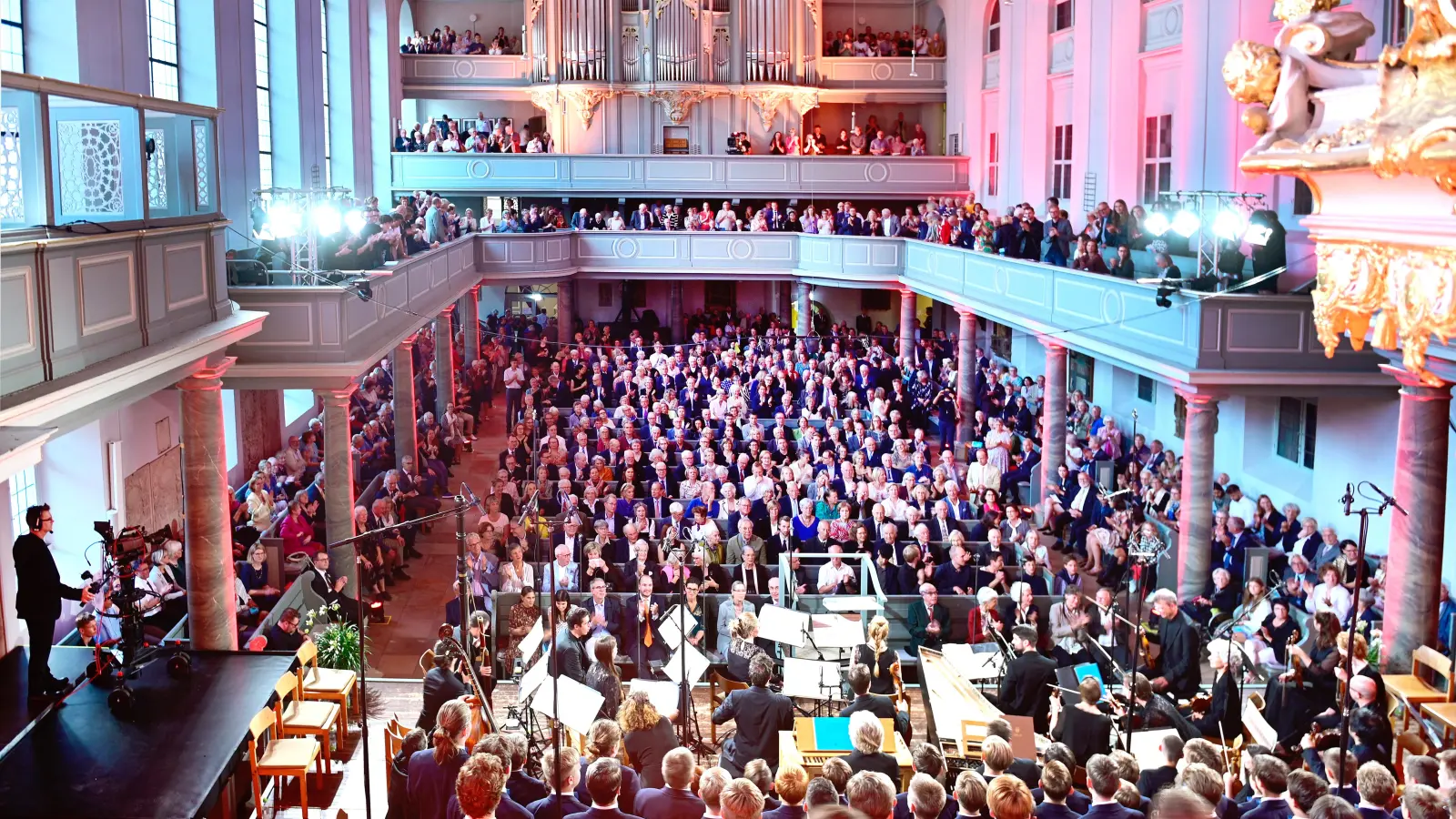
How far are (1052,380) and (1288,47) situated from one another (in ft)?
44.9

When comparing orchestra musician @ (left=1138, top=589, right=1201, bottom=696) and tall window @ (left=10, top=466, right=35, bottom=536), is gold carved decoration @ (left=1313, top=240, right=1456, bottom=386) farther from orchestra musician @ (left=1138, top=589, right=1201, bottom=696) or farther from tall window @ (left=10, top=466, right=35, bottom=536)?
tall window @ (left=10, top=466, right=35, bottom=536)

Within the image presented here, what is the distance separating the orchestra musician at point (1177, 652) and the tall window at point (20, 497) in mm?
9648

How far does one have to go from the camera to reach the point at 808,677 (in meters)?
9.77

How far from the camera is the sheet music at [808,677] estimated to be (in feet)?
31.5

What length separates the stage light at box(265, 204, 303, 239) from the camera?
13.5m

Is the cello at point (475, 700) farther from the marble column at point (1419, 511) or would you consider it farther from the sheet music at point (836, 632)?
the marble column at point (1419, 511)

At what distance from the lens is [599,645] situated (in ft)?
31.9

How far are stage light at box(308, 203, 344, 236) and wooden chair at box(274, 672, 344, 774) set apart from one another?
18.4 ft

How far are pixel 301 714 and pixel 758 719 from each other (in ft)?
11.6

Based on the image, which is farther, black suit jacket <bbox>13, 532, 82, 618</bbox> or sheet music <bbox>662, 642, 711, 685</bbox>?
sheet music <bbox>662, 642, 711, 685</bbox>

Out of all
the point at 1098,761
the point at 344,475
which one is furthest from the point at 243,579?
the point at 1098,761

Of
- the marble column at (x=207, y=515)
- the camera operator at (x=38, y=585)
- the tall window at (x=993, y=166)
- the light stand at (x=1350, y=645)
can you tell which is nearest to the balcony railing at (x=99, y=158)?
the marble column at (x=207, y=515)

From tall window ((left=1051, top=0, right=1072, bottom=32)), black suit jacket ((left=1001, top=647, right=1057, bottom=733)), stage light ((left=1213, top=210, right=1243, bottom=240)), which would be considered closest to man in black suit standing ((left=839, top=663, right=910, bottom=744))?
black suit jacket ((left=1001, top=647, right=1057, bottom=733))

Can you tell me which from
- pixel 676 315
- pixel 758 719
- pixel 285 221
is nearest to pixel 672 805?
pixel 758 719
